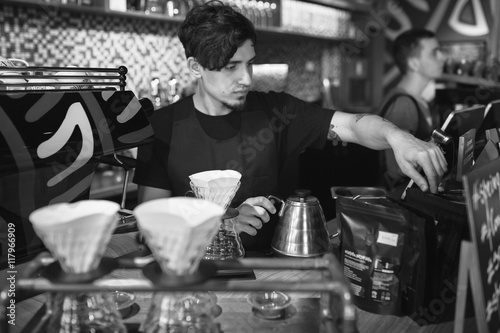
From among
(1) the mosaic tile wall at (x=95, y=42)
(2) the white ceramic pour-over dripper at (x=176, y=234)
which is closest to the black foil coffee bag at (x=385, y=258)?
(2) the white ceramic pour-over dripper at (x=176, y=234)

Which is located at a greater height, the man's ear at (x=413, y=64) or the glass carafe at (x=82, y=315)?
the man's ear at (x=413, y=64)

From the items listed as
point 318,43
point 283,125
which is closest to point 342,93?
point 318,43

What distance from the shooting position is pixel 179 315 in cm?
86

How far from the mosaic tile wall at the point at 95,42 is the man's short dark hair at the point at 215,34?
160 cm

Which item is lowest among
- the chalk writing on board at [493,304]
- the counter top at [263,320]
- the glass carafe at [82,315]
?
the counter top at [263,320]

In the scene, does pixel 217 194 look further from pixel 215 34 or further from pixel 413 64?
pixel 413 64

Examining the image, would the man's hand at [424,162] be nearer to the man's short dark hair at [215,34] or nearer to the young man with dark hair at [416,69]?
the man's short dark hair at [215,34]

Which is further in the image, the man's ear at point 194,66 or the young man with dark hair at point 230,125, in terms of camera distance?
the man's ear at point 194,66

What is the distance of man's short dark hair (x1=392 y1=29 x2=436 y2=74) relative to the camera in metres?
3.51

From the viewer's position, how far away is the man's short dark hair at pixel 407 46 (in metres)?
3.51

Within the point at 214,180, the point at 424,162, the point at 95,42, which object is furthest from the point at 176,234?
the point at 95,42

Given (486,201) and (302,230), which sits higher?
(486,201)

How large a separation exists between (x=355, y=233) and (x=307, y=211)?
156 millimetres

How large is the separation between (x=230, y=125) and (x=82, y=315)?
128 cm
